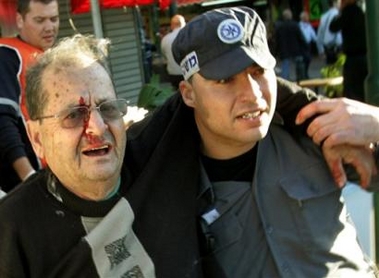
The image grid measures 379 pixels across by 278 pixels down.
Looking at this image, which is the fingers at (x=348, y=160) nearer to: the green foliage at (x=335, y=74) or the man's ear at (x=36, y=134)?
the man's ear at (x=36, y=134)

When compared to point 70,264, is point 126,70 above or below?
below

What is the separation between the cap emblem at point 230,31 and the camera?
1.91m

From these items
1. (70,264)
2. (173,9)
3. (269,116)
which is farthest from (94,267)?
(173,9)

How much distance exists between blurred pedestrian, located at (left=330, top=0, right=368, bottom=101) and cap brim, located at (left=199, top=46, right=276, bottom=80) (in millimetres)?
5477

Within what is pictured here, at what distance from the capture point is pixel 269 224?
1.95m

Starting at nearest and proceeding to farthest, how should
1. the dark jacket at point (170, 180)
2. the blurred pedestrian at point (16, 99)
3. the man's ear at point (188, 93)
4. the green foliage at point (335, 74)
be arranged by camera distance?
the dark jacket at point (170, 180), the man's ear at point (188, 93), the blurred pedestrian at point (16, 99), the green foliage at point (335, 74)

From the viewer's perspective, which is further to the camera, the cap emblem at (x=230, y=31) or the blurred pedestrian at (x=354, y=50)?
the blurred pedestrian at (x=354, y=50)

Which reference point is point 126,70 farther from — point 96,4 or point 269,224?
point 269,224

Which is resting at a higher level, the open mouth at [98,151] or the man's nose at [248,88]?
the man's nose at [248,88]

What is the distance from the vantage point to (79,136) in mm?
1744

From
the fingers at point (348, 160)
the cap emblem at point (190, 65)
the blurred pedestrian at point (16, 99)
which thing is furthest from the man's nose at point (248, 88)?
the blurred pedestrian at point (16, 99)

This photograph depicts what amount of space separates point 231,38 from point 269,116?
269 mm

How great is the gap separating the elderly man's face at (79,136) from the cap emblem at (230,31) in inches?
16.0

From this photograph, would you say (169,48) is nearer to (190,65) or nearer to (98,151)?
(190,65)
